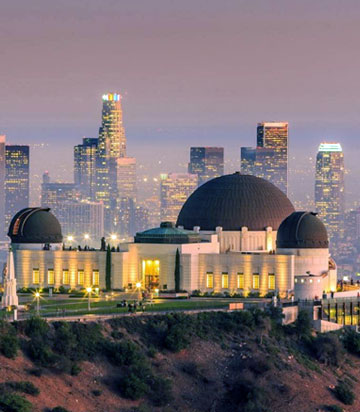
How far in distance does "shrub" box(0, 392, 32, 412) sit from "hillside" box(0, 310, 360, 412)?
0.06 m

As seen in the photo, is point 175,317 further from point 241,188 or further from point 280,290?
point 241,188

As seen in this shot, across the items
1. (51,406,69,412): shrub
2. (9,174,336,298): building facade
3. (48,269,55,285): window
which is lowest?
(51,406,69,412): shrub

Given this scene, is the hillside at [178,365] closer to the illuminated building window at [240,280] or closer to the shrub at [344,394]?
the shrub at [344,394]

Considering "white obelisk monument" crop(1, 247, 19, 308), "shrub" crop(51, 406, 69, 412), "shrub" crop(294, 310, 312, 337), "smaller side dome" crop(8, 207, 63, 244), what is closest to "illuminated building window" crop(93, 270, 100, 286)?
"smaller side dome" crop(8, 207, 63, 244)

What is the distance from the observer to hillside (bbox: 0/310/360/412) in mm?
103250

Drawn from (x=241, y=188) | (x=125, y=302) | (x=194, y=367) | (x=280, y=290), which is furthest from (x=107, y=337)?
(x=241, y=188)

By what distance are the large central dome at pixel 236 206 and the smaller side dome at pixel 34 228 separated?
43.3 ft

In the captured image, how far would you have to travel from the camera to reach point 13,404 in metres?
95.7

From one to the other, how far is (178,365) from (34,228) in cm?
4217

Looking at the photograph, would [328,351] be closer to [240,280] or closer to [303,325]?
[303,325]

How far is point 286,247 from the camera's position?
483 feet

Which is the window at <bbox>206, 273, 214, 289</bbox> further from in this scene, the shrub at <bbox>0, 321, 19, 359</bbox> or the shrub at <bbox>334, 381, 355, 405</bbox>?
the shrub at <bbox>0, 321, 19, 359</bbox>

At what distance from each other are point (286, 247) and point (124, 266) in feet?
47.7

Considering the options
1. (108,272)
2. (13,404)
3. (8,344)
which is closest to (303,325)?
(108,272)
